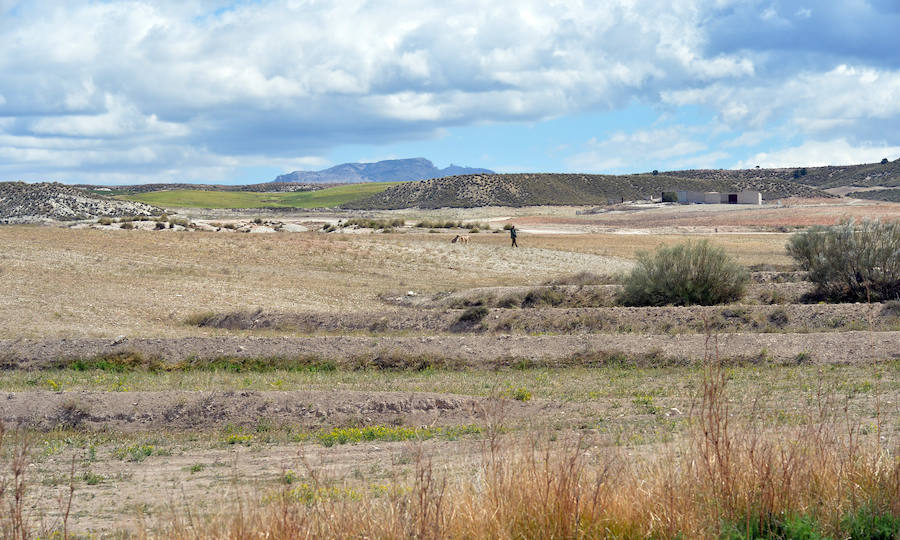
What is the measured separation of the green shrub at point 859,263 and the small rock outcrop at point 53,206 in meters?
70.1

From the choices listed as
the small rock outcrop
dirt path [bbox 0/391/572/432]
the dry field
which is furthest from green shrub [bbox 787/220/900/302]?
the small rock outcrop

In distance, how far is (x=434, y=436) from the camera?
36.5ft

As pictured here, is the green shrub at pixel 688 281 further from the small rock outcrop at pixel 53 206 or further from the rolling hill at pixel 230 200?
the rolling hill at pixel 230 200

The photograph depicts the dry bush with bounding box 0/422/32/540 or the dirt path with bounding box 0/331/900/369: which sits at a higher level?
the dry bush with bounding box 0/422/32/540

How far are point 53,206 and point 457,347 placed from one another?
7686 cm

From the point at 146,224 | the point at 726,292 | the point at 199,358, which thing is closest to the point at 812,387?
the point at 199,358

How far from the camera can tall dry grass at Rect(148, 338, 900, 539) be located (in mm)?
5758

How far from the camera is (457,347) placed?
1927 centimetres

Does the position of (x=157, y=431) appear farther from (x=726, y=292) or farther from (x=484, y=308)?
(x=726, y=292)

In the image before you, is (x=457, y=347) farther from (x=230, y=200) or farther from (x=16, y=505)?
(x=230, y=200)

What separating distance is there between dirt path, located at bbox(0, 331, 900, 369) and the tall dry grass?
11220 mm

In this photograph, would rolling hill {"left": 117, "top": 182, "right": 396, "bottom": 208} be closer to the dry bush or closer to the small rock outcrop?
the small rock outcrop

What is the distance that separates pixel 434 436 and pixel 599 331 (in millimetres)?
12221

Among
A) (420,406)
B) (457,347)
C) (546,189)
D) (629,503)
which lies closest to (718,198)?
(546,189)
